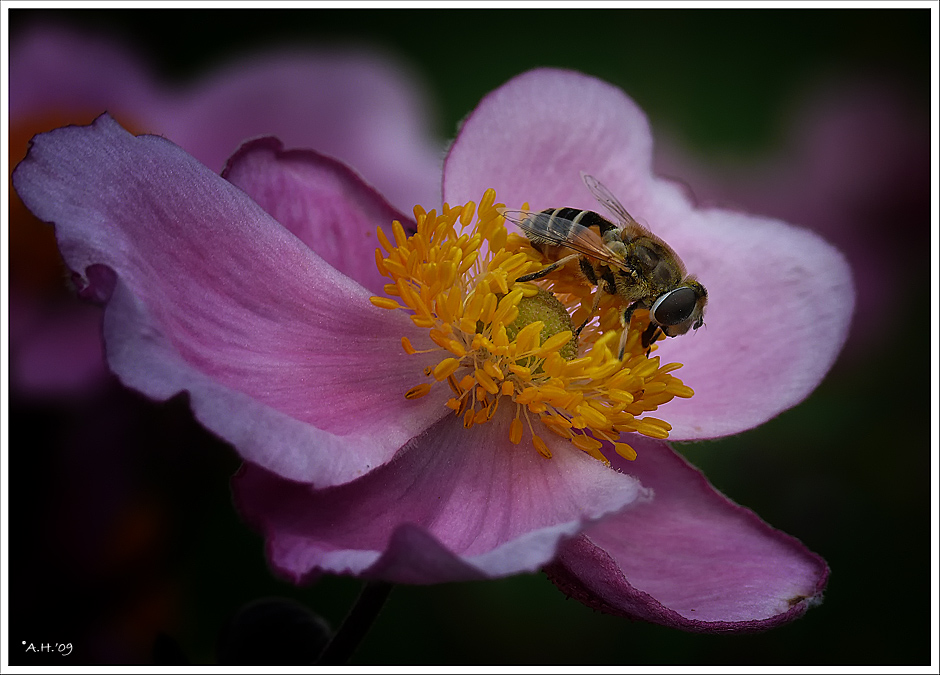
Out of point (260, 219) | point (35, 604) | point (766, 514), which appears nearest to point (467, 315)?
point (260, 219)

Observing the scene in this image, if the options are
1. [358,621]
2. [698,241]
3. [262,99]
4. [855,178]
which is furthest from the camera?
[855,178]

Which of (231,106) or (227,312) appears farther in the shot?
(231,106)

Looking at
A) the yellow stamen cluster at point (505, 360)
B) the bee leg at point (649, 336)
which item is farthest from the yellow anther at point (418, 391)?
the bee leg at point (649, 336)

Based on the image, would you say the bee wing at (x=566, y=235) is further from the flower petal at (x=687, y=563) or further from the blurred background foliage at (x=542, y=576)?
the blurred background foliage at (x=542, y=576)

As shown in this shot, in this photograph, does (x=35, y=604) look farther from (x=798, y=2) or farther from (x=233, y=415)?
(x=798, y=2)

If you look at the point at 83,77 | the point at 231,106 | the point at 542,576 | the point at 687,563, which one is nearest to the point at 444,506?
the point at 687,563

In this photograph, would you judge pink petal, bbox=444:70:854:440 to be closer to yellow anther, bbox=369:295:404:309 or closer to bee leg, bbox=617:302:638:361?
bee leg, bbox=617:302:638:361

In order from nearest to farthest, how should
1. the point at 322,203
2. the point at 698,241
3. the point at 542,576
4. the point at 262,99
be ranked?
the point at 322,203
the point at 698,241
the point at 542,576
the point at 262,99

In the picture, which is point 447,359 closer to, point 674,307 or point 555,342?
point 555,342
